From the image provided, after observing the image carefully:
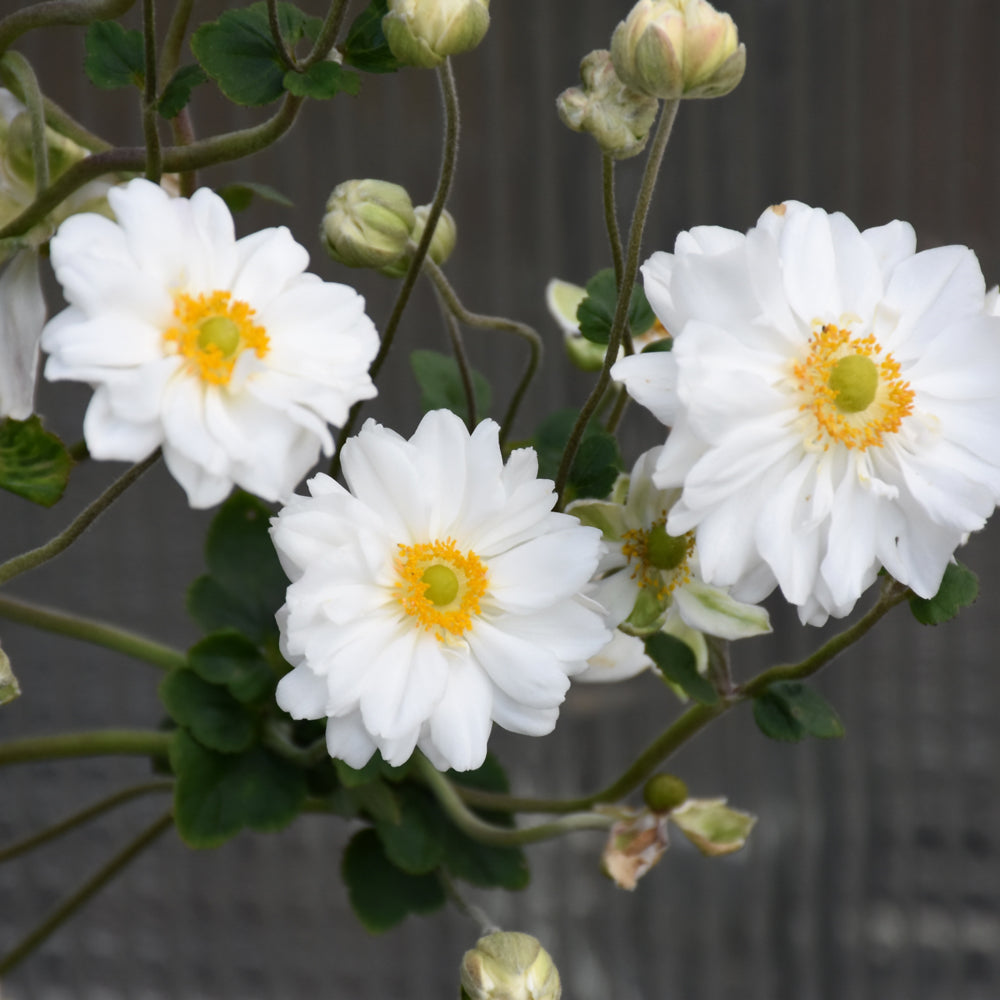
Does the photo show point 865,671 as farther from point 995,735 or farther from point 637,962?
point 637,962

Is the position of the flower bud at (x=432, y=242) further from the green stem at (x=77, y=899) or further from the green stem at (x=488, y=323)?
the green stem at (x=77, y=899)

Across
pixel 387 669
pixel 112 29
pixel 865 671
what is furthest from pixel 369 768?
pixel 865 671

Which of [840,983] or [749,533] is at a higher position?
[749,533]

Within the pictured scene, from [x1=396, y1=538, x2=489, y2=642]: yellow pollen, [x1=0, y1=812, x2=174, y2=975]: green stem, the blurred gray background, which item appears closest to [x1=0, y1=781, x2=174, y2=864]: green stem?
[x1=0, y1=812, x2=174, y2=975]: green stem

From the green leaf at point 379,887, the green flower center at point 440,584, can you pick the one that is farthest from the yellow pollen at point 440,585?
the green leaf at point 379,887

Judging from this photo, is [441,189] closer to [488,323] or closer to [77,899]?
[488,323]

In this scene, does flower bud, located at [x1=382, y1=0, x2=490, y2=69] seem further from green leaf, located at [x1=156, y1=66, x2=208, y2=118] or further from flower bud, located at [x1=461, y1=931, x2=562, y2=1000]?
flower bud, located at [x1=461, y1=931, x2=562, y2=1000]
